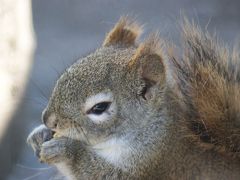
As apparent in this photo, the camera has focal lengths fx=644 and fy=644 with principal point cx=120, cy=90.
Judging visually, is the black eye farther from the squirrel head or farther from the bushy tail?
the bushy tail

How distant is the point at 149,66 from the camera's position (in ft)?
4.50

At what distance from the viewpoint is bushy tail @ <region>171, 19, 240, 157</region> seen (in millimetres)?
1374

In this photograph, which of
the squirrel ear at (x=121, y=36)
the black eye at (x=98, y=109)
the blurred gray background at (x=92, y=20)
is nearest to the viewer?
the black eye at (x=98, y=109)

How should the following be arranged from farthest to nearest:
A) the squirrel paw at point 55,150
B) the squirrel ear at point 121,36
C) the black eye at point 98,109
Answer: the squirrel ear at point 121,36, the squirrel paw at point 55,150, the black eye at point 98,109

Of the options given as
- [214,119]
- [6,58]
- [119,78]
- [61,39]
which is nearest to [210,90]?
[214,119]

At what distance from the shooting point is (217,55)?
1.45 meters

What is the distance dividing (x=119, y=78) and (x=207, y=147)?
24 centimetres

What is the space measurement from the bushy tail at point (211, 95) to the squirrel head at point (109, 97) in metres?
0.07

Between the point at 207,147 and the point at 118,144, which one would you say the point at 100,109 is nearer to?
the point at 118,144

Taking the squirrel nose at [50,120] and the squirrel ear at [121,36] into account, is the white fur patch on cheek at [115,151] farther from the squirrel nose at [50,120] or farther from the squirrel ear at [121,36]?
the squirrel ear at [121,36]

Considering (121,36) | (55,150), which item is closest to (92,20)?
(121,36)

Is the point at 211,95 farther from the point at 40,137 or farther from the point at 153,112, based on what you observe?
the point at 40,137

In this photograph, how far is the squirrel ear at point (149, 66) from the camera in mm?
1367

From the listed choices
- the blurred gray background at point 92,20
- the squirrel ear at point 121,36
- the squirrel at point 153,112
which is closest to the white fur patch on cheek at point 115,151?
the squirrel at point 153,112
